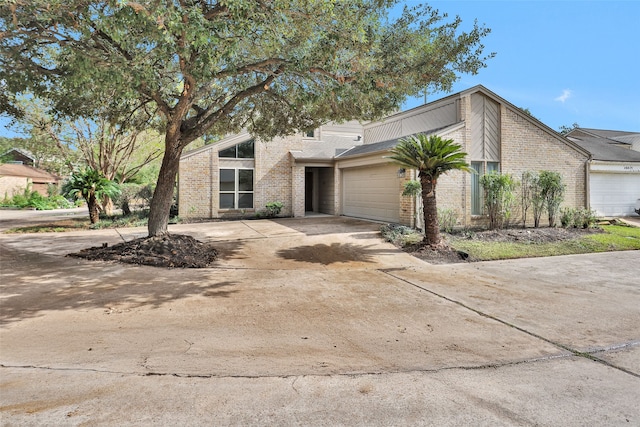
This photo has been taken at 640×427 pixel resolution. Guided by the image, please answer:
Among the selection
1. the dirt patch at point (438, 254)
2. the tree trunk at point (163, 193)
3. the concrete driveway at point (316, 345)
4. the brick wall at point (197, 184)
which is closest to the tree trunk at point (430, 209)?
the dirt patch at point (438, 254)

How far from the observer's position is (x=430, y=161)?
9523 millimetres

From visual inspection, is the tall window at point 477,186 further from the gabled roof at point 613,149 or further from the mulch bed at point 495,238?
the gabled roof at point 613,149

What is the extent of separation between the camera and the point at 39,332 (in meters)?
4.29

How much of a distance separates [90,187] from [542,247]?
16.1 meters

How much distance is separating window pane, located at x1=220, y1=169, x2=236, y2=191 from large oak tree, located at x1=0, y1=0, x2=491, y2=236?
21.6ft

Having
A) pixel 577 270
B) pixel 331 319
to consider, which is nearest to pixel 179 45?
pixel 331 319

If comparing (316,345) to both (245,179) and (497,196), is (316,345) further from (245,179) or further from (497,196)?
(245,179)

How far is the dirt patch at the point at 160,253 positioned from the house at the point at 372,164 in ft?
22.1

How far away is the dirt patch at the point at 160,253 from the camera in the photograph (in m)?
8.09

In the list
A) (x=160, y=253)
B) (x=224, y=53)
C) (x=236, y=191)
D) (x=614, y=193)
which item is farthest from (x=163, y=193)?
(x=614, y=193)

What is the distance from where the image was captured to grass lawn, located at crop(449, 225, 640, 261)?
9.77 m

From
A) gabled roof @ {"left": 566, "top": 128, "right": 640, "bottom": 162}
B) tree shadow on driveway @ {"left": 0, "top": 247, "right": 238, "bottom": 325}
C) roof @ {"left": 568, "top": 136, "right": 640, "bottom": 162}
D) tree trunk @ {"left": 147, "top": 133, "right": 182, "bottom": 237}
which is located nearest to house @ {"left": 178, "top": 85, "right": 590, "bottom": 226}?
roof @ {"left": 568, "top": 136, "right": 640, "bottom": 162}

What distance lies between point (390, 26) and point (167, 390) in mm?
8312

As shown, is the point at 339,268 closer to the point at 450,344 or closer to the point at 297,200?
the point at 450,344
